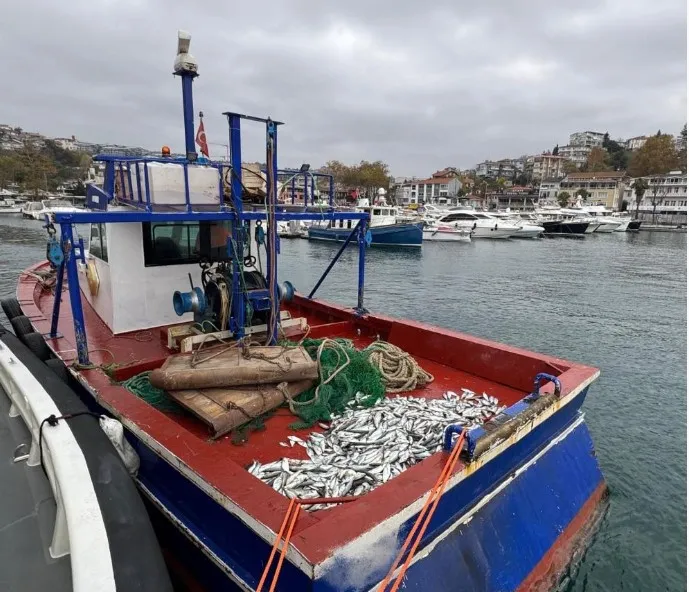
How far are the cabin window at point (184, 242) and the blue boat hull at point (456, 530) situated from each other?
10.8ft

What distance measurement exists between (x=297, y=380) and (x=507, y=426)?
2106 mm

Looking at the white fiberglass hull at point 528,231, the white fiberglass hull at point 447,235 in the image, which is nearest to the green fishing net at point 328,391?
the white fiberglass hull at point 447,235

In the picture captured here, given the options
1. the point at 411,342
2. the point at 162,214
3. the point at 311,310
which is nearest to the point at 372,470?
the point at 411,342

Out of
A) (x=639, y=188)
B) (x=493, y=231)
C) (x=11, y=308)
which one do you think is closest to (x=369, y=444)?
(x=11, y=308)

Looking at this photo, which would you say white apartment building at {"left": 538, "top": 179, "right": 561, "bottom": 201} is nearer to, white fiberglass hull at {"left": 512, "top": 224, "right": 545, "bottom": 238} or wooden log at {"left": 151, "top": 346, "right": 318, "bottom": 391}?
white fiberglass hull at {"left": 512, "top": 224, "right": 545, "bottom": 238}

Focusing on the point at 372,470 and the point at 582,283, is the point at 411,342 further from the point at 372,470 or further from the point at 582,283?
the point at 582,283

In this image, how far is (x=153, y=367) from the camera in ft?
16.7

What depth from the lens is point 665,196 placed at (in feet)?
289

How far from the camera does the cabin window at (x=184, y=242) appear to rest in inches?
249

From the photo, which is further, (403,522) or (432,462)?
(432,462)

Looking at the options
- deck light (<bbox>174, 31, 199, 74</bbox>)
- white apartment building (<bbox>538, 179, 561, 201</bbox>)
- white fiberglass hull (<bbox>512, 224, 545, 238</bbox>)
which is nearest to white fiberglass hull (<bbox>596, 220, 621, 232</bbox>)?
white fiberglass hull (<bbox>512, 224, 545, 238</bbox>)

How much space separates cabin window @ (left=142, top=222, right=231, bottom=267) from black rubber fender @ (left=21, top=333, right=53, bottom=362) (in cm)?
161

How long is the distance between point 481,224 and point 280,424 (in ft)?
159

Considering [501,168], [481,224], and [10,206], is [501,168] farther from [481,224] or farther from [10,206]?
[10,206]
